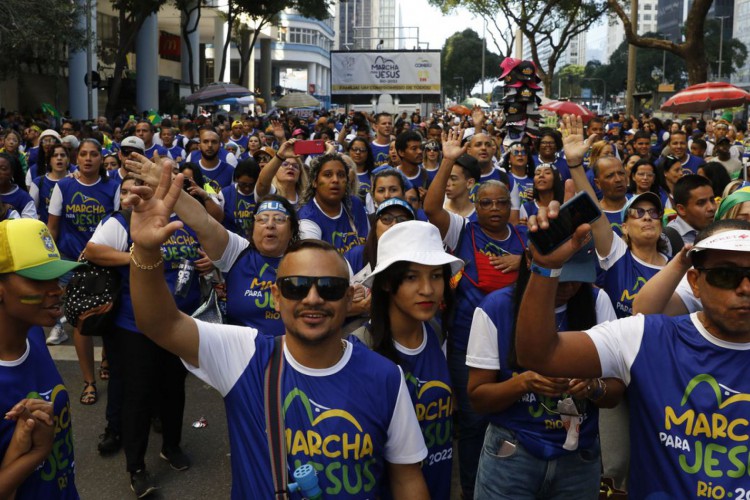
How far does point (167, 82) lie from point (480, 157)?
1622 inches

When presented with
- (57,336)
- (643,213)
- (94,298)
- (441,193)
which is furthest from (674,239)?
(57,336)

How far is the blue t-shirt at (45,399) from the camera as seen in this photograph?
106 inches

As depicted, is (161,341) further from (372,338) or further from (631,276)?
(631,276)

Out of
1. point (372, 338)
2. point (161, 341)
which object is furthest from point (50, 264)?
point (372, 338)

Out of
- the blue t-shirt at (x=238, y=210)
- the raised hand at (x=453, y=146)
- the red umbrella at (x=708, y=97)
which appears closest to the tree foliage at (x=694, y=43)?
the red umbrella at (x=708, y=97)

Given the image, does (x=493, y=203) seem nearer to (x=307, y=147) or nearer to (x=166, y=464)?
(x=307, y=147)

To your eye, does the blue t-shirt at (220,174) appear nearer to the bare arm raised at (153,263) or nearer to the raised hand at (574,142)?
the raised hand at (574,142)

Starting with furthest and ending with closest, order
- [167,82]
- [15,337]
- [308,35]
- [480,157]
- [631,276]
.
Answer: [308,35]
[167,82]
[480,157]
[631,276]
[15,337]

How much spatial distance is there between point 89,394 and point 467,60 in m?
95.5

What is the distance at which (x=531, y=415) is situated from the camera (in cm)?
319

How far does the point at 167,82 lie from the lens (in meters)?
46.2

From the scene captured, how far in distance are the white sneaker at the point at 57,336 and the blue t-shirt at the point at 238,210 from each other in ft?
6.60

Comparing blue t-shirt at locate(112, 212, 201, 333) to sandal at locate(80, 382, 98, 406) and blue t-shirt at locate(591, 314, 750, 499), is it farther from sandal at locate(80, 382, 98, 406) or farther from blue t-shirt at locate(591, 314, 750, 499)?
blue t-shirt at locate(591, 314, 750, 499)

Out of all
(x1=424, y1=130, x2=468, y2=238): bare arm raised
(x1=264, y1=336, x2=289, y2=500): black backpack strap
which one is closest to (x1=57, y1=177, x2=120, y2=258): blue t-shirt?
(x1=424, y1=130, x2=468, y2=238): bare arm raised
